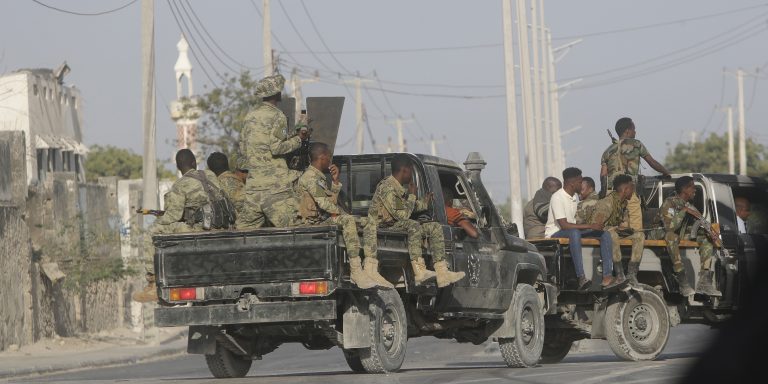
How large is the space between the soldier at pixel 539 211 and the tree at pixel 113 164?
217 ft

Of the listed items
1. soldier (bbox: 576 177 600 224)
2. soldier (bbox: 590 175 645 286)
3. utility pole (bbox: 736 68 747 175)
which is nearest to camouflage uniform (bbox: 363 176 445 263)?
soldier (bbox: 590 175 645 286)

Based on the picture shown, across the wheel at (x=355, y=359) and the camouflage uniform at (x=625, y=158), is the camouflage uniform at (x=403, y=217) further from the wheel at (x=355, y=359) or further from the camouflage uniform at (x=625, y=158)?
the camouflage uniform at (x=625, y=158)

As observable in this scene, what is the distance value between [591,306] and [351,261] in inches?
189

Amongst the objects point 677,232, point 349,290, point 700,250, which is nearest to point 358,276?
point 349,290

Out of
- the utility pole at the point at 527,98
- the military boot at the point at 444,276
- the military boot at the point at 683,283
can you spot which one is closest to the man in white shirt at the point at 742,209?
the military boot at the point at 683,283

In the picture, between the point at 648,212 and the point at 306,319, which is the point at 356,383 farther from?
the point at 648,212

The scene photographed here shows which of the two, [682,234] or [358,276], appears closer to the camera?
[358,276]

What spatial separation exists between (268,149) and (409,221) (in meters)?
1.44

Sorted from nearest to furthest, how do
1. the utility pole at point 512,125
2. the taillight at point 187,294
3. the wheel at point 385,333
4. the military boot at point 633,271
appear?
the taillight at point 187,294 → the wheel at point 385,333 → the military boot at point 633,271 → the utility pole at point 512,125

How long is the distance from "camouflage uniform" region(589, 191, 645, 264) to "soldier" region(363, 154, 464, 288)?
8.96 feet

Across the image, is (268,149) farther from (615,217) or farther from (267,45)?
(267,45)

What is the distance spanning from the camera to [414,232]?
12125mm

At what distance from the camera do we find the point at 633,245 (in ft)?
47.3

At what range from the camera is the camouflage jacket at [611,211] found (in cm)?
1462
